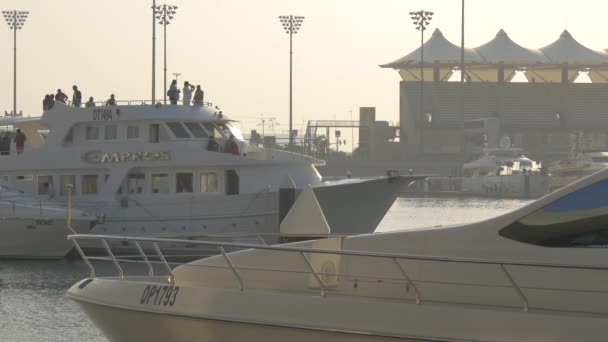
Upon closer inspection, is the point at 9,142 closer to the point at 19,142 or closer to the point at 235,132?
the point at 19,142

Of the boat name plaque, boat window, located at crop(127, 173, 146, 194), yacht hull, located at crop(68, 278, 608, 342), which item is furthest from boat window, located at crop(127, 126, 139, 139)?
yacht hull, located at crop(68, 278, 608, 342)

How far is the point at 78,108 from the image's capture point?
3638 centimetres

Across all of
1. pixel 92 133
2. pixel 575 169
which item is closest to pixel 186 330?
pixel 92 133

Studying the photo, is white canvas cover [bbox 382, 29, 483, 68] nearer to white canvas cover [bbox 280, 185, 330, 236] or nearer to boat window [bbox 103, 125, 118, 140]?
boat window [bbox 103, 125, 118, 140]

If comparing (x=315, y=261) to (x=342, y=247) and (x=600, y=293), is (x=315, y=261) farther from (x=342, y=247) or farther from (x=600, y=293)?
(x=600, y=293)

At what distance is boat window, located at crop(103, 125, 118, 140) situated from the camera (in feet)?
118

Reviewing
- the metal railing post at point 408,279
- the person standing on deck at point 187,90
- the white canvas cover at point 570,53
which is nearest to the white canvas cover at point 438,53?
the white canvas cover at point 570,53

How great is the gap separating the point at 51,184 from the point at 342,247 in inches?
1014

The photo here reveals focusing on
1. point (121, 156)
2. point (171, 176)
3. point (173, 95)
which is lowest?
point (171, 176)

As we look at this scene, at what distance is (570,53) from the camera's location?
129 meters

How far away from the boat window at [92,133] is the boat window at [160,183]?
75.7 inches

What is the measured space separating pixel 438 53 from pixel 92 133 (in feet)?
300

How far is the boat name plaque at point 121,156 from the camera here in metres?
35.2

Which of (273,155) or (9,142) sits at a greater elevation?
(9,142)
